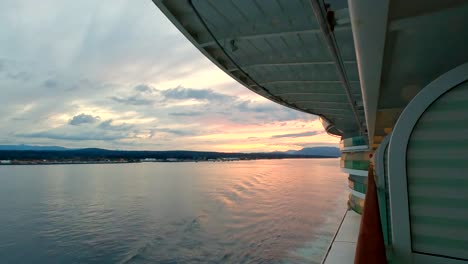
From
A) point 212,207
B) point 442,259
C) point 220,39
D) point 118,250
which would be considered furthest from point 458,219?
point 212,207

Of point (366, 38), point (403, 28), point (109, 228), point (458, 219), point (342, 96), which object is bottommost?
point (109, 228)

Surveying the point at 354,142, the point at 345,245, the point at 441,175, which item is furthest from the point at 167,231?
the point at 441,175

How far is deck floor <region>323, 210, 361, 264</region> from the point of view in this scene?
21.7 ft

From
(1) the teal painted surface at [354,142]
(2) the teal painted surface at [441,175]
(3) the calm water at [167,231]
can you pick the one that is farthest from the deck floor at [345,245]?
(2) the teal painted surface at [441,175]

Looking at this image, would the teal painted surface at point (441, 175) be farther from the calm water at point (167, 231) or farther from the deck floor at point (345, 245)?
the calm water at point (167, 231)

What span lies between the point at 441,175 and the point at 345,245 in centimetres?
704

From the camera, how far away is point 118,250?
409 inches

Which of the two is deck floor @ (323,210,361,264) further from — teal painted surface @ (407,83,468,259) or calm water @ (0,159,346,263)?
teal painted surface @ (407,83,468,259)

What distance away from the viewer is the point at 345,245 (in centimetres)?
787

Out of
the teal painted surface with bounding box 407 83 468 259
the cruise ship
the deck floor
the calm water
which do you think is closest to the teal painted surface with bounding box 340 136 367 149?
the deck floor

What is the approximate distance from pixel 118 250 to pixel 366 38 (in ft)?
37.2

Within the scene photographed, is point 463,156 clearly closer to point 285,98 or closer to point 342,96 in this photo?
point 342,96

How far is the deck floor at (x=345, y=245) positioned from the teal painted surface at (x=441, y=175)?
521 centimetres

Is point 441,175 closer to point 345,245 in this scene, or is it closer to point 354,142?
point 345,245
